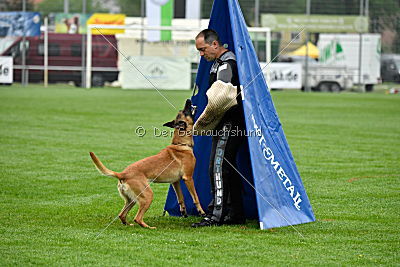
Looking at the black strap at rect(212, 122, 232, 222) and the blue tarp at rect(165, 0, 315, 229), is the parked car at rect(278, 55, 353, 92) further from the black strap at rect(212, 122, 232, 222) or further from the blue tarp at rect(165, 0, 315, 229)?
the black strap at rect(212, 122, 232, 222)

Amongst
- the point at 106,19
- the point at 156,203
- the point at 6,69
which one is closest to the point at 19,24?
the point at 6,69

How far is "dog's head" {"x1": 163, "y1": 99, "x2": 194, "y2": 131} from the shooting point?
7.03 metres

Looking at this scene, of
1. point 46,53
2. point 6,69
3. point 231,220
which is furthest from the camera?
point 46,53

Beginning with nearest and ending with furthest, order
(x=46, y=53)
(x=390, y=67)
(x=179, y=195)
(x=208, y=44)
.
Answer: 1. (x=208, y=44)
2. (x=179, y=195)
3. (x=46, y=53)
4. (x=390, y=67)

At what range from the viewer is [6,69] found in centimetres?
3306

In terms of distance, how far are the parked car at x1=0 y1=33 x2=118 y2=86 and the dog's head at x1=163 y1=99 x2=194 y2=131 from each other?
28.0 metres

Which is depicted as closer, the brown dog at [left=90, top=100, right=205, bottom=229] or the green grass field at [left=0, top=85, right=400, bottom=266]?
the green grass field at [left=0, top=85, right=400, bottom=266]

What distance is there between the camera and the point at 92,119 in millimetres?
19312

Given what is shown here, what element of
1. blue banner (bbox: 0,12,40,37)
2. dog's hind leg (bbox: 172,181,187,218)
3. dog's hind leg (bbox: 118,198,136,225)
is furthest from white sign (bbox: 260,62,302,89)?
dog's hind leg (bbox: 118,198,136,225)

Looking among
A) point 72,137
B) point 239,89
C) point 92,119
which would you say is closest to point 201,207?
point 239,89

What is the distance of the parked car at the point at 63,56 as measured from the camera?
3462cm

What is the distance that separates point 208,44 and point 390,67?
32.0 meters

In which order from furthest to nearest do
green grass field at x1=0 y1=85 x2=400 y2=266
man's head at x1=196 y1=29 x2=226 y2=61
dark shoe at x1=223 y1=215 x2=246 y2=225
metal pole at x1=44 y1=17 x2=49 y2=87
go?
1. metal pole at x1=44 y1=17 x2=49 y2=87
2. dark shoe at x1=223 y1=215 x2=246 y2=225
3. man's head at x1=196 y1=29 x2=226 y2=61
4. green grass field at x1=0 y1=85 x2=400 y2=266

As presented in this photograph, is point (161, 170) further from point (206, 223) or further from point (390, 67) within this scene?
point (390, 67)
